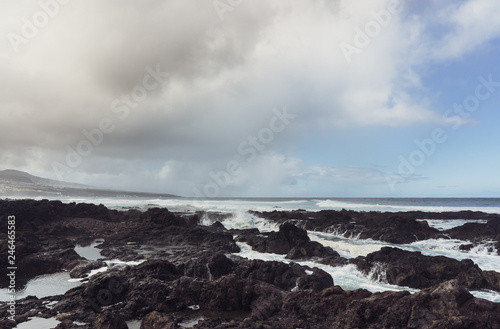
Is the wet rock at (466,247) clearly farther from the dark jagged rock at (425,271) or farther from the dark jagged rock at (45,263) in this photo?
the dark jagged rock at (45,263)

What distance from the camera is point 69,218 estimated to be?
24625 millimetres

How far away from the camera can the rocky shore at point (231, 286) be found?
6.72 meters

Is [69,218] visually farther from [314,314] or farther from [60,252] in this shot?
[314,314]

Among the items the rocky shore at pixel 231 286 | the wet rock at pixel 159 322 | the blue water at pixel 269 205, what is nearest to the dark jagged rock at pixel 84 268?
the rocky shore at pixel 231 286

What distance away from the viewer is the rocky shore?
672 cm

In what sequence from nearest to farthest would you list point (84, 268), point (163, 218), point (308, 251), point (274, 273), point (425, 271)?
point (274, 273) < point (425, 271) < point (84, 268) < point (308, 251) < point (163, 218)

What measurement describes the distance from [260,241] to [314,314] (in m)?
11.2

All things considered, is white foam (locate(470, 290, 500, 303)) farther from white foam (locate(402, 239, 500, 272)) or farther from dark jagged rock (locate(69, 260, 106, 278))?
dark jagged rock (locate(69, 260, 106, 278))

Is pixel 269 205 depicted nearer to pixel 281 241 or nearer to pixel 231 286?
pixel 281 241

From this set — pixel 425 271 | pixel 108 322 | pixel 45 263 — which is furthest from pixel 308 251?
pixel 45 263

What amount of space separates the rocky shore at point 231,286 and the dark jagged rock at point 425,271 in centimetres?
4

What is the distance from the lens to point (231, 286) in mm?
8797

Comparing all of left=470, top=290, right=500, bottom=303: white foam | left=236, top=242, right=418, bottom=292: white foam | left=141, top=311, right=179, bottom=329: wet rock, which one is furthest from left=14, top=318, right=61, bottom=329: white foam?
left=470, top=290, right=500, bottom=303: white foam

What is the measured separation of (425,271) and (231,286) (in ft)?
26.3
